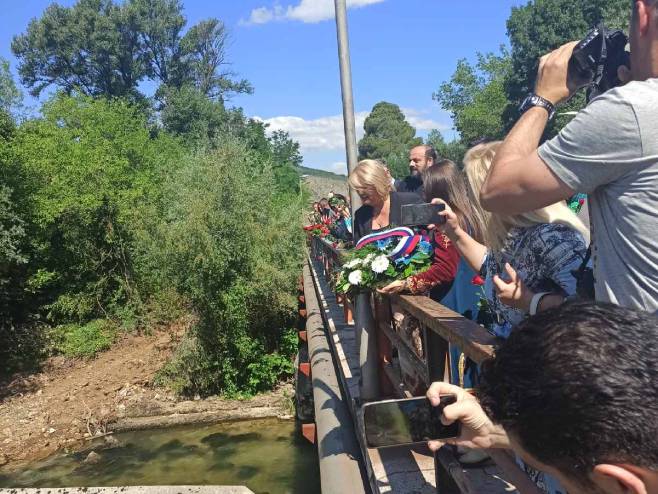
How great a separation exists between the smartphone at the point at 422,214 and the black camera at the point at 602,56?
1.03m

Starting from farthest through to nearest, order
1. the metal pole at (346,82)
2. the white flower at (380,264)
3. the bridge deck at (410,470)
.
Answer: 1. the metal pole at (346,82)
2. the white flower at (380,264)
3. the bridge deck at (410,470)

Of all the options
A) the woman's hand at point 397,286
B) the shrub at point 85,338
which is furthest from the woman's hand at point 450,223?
the shrub at point 85,338

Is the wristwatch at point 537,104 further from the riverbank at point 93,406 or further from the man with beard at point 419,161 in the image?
the riverbank at point 93,406

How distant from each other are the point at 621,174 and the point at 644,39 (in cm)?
36

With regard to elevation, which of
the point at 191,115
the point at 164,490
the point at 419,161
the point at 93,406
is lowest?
the point at 93,406

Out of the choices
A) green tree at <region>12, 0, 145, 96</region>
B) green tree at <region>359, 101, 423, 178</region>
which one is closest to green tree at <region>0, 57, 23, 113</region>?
green tree at <region>12, 0, 145, 96</region>

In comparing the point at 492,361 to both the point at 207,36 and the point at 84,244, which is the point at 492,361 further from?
the point at 207,36

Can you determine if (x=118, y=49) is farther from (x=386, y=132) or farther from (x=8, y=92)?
(x=386, y=132)

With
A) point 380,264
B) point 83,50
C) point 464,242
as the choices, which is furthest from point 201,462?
point 83,50

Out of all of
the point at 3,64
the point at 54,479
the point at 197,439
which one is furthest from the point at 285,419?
the point at 3,64

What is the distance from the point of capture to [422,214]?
2.65m

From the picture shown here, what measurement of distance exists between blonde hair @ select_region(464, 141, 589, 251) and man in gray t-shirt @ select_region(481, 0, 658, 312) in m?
0.26

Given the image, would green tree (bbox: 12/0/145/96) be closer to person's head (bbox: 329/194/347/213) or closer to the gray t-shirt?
person's head (bbox: 329/194/347/213)

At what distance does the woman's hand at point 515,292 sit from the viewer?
5.98ft
